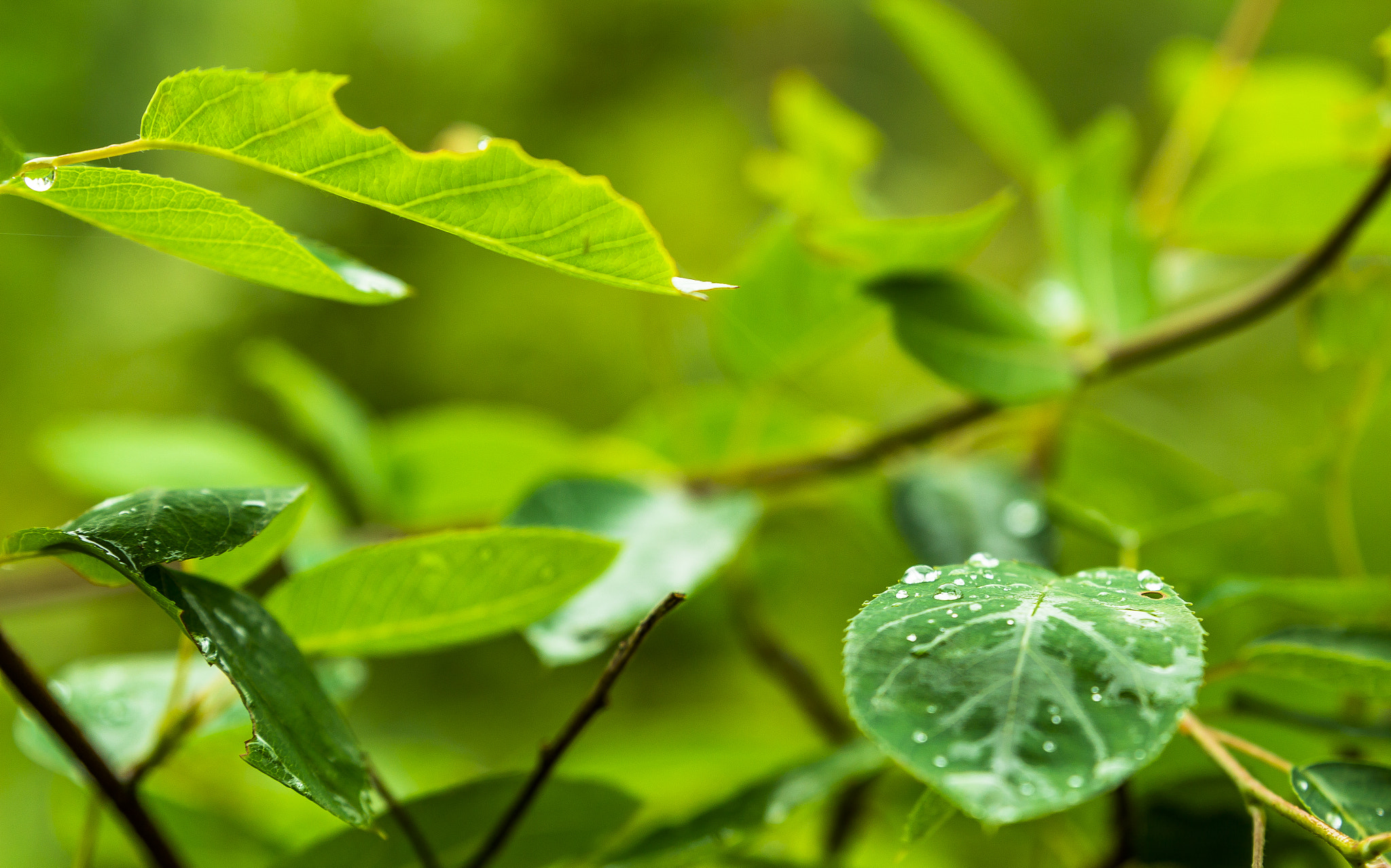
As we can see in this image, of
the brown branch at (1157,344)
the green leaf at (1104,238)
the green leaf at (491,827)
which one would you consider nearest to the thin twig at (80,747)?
the green leaf at (491,827)

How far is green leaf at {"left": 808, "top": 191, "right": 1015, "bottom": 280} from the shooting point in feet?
1.07

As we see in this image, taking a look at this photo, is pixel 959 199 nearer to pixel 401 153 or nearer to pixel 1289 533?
pixel 1289 533

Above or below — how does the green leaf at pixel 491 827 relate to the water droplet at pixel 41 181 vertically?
below

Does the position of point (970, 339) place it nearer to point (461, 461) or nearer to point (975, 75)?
point (975, 75)

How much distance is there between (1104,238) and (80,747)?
0.41m

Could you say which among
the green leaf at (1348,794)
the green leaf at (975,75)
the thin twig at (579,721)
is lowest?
the green leaf at (1348,794)

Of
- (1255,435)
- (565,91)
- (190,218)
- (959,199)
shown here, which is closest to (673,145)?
(565,91)

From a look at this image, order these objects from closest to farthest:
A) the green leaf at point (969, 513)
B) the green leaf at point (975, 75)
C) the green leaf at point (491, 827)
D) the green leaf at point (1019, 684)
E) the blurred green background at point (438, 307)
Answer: the green leaf at point (1019, 684)
the green leaf at point (491, 827)
the green leaf at point (969, 513)
the green leaf at point (975, 75)
the blurred green background at point (438, 307)

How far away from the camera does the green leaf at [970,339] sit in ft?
1.12

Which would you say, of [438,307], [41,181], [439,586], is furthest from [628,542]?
A: [438,307]

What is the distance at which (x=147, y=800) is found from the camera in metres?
0.33

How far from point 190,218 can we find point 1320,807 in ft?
0.88

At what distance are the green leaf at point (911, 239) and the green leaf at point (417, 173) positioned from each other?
164mm

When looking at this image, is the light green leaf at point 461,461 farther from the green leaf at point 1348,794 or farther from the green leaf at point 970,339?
the green leaf at point 1348,794
